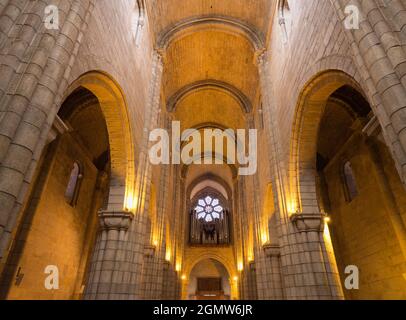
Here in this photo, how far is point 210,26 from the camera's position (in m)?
12.8

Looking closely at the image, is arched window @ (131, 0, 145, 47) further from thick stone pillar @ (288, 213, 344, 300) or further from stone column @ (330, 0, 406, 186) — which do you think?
thick stone pillar @ (288, 213, 344, 300)

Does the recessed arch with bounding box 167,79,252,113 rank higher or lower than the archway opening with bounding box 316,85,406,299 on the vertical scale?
higher

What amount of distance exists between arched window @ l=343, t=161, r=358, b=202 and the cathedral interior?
0.07m

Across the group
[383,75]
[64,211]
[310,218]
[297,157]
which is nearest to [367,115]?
[297,157]

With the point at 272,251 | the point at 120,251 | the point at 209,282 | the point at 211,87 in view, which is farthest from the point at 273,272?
the point at 209,282

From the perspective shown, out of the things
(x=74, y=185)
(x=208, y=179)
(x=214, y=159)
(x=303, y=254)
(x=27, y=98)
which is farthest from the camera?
(x=208, y=179)

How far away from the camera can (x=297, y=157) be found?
7531mm

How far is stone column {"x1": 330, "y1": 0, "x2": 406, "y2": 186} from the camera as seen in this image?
118 inches

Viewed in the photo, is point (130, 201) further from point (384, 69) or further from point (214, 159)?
point (214, 159)

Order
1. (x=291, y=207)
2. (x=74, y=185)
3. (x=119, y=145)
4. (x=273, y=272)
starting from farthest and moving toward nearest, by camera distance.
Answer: (x=74, y=185) → (x=273, y=272) → (x=119, y=145) → (x=291, y=207)

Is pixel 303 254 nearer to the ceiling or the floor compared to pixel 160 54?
nearer to the floor

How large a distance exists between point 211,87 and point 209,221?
1388cm

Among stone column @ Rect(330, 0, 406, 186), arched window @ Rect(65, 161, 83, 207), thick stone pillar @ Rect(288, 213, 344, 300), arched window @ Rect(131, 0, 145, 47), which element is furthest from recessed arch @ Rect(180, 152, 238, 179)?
stone column @ Rect(330, 0, 406, 186)

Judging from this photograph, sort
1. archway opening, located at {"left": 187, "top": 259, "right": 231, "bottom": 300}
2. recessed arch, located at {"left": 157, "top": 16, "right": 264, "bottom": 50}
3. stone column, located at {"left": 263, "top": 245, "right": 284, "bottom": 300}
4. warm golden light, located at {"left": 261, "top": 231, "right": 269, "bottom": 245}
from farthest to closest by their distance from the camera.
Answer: archway opening, located at {"left": 187, "top": 259, "right": 231, "bottom": 300}, recessed arch, located at {"left": 157, "top": 16, "right": 264, "bottom": 50}, warm golden light, located at {"left": 261, "top": 231, "right": 269, "bottom": 245}, stone column, located at {"left": 263, "top": 245, "right": 284, "bottom": 300}
